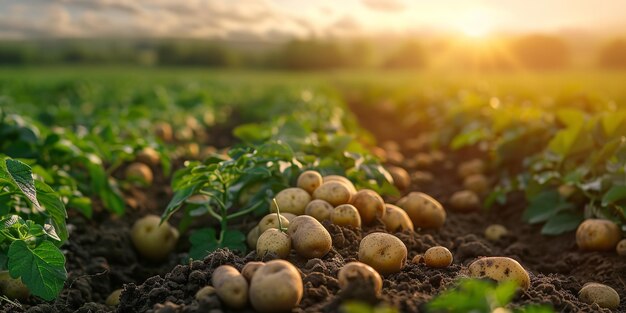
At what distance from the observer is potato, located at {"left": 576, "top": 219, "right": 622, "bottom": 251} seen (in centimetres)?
408

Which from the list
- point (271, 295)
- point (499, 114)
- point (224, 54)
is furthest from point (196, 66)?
point (271, 295)

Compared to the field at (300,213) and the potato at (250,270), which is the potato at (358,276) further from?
the potato at (250,270)

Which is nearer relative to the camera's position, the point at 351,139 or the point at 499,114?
the point at 351,139

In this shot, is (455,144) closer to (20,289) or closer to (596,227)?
(596,227)

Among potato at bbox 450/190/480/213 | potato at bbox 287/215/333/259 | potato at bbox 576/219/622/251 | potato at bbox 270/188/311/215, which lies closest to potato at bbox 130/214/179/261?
potato at bbox 270/188/311/215

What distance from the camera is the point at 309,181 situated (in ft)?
12.5

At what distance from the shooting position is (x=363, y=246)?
9.47 ft

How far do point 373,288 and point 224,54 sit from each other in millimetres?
70209

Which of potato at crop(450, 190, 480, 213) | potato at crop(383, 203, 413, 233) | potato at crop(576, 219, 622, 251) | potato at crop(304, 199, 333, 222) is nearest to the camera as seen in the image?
potato at crop(304, 199, 333, 222)

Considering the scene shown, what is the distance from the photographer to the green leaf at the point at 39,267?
2830 mm

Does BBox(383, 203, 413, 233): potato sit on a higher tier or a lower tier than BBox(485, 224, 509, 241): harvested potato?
higher

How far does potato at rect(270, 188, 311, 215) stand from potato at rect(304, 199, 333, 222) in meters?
0.12

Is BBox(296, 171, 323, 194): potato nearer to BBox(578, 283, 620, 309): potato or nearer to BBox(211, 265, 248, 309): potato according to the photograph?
BBox(211, 265, 248, 309): potato

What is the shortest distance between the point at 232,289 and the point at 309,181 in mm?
1524
